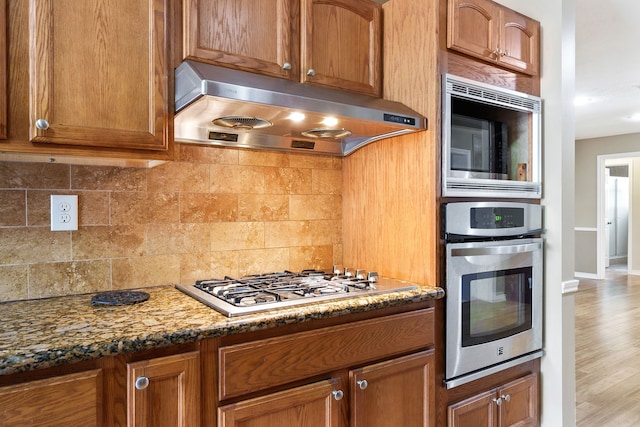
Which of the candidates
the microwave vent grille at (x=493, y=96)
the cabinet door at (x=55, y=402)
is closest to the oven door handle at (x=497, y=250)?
the microwave vent grille at (x=493, y=96)

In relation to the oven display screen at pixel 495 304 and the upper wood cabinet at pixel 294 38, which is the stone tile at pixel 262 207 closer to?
the upper wood cabinet at pixel 294 38

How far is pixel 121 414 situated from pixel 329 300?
0.70m

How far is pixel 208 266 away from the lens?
1861mm

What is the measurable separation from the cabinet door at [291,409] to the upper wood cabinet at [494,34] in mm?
1488

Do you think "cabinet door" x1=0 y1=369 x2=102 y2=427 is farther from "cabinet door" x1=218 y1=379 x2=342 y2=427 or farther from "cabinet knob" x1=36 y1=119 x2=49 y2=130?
"cabinet knob" x1=36 y1=119 x2=49 y2=130

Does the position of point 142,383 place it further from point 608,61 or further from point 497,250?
point 608,61

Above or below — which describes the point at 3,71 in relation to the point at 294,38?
below

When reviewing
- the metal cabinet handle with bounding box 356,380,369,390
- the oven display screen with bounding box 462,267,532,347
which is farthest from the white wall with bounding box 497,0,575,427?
the metal cabinet handle with bounding box 356,380,369,390

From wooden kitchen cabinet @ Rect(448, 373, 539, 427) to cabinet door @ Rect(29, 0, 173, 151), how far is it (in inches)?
64.5

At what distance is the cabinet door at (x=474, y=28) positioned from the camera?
179cm

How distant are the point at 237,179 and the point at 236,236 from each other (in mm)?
265

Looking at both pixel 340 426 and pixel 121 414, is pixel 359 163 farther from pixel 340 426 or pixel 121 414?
pixel 121 414

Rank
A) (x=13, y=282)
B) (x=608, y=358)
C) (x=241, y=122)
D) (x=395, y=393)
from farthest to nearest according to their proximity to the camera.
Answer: (x=608, y=358) < (x=241, y=122) < (x=395, y=393) < (x=13, y=282)

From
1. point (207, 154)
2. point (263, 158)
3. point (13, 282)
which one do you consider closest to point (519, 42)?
point (263, 158)
